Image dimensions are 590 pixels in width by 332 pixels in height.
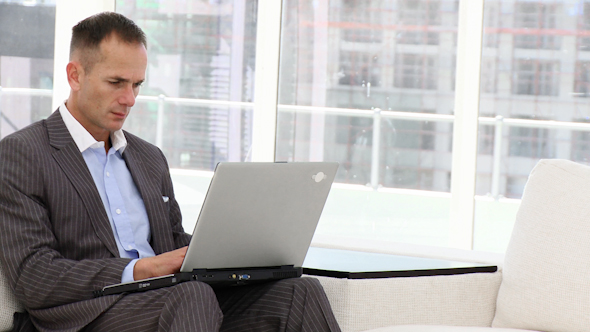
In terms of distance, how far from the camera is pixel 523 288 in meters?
1.85

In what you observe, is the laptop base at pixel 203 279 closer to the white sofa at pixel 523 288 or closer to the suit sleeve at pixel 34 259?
the suit sleeve at pixel 34 259

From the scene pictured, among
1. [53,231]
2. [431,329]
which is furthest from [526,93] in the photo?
[53,231]

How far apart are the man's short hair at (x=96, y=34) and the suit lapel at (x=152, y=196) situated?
274mm

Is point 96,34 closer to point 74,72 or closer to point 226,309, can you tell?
point 74,72

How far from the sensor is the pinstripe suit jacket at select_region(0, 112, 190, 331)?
1.50 metres

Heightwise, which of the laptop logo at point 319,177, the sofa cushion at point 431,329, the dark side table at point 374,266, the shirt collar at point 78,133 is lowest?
the sofa cushion at point 431,329

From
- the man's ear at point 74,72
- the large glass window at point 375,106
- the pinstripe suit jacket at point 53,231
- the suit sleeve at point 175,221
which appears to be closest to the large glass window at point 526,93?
the large glass window at point 375,106

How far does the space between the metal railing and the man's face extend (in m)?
2.50

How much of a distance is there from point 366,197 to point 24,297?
9.41 feet

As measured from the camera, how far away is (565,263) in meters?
1.81

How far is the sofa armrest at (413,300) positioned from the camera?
1.83 metres

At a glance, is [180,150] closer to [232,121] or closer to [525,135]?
[232,121]

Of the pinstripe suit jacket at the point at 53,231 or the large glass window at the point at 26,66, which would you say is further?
the large glass window at the point at 26,66

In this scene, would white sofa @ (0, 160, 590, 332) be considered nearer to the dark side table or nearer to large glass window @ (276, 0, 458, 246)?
the dark side table
